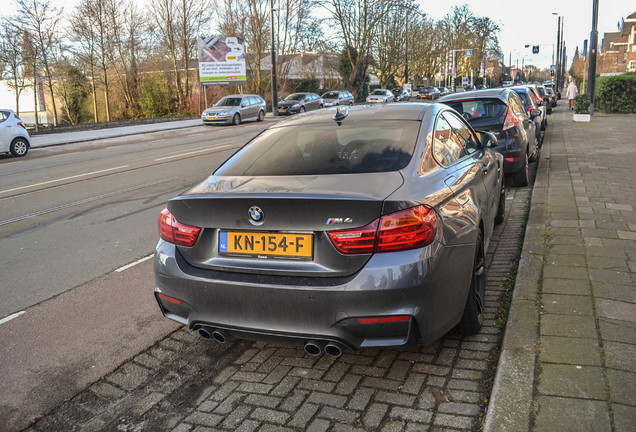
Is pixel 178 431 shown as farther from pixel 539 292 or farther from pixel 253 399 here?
pixel 539 292

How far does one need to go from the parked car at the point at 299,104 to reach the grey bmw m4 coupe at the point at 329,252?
110 feet

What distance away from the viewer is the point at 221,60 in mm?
39875

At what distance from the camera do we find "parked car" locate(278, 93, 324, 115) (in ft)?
122

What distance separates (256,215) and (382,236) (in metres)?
0.67

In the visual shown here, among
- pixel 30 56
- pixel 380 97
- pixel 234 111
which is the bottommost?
pixel 234 111

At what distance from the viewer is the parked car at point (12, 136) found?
1733 centimetres

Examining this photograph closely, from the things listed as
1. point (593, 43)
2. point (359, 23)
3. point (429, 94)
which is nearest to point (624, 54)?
point (429, 94)

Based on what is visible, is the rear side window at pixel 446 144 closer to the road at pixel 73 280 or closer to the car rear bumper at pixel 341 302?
the car rear bumper at pixel 341 302

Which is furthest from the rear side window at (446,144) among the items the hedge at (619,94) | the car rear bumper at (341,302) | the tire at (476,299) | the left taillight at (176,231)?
the hedge at (619,94)

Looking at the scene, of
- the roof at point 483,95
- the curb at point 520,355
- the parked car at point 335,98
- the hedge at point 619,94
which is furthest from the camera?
the parked car at point 335,98

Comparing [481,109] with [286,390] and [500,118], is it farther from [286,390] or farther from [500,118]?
[286,390]

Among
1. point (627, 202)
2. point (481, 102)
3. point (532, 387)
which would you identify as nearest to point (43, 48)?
point (481, 102)

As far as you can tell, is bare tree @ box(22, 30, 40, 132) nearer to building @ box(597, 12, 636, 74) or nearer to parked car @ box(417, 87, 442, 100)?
parked car @ box(417, 87, 442, 100)

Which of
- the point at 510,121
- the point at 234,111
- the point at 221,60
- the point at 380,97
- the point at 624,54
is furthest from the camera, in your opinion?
the point at 624,54
